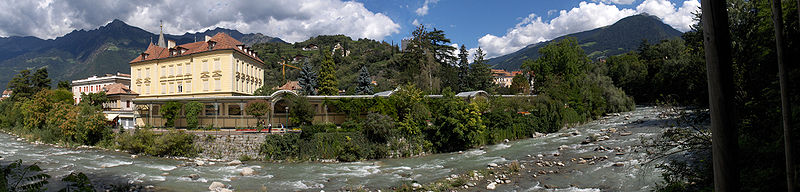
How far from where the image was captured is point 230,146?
1947 centimetres

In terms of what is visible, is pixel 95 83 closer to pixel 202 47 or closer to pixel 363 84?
pixel 202 47

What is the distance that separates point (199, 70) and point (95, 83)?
34431 millimetres

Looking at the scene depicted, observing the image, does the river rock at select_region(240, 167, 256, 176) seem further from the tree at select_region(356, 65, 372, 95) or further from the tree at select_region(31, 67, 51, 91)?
the tree at select_region(31, 67, 51, 91)

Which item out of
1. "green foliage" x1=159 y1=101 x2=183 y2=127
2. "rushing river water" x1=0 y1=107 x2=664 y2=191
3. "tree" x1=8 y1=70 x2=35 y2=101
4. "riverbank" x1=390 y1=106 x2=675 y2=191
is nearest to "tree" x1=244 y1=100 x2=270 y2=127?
"rushing river water" x1=0 y1=107 x2=664 y2=191

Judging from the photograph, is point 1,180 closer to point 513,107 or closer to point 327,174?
point 327,174

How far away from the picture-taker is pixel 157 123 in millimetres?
25750

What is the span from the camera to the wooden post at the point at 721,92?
6.91 ft

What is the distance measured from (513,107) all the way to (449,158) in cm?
1068

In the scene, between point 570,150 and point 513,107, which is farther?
point 513,107

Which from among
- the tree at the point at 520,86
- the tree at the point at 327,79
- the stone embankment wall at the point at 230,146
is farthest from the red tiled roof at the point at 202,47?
the tree at the point at 520,86

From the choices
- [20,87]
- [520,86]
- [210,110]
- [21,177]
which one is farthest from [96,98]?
[520,86]

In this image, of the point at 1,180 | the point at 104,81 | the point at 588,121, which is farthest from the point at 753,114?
the point at 104,81

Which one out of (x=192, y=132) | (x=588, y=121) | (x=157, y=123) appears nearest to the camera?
(x=192, y=132)

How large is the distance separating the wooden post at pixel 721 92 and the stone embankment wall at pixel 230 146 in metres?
19.7
